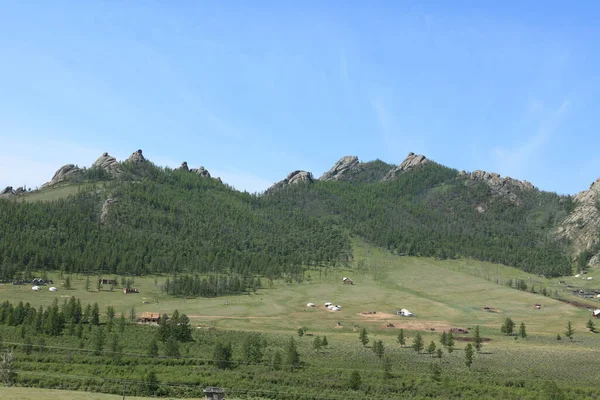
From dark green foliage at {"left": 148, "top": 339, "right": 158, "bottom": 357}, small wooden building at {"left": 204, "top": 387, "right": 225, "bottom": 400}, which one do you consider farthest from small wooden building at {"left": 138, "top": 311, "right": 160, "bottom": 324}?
small wooden building at {"left": 204, "top": 387, "right": 225, "bottom": 400}

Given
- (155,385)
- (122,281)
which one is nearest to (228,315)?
(122,281)

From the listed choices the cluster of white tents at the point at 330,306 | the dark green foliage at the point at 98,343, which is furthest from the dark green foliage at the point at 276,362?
the cluster of white tents at the point at 330,306

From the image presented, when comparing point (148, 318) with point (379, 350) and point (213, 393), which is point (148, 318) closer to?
point (379, 350)

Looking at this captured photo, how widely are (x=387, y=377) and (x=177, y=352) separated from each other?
126ft

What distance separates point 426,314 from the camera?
163m

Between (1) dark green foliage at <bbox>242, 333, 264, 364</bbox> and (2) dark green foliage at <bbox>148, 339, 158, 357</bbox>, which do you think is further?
(2) dark green foliage at <bbox>148, 339, 158, 357</bbox>

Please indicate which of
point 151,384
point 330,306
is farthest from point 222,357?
point 330,306

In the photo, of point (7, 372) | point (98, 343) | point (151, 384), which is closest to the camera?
point (151, 384)

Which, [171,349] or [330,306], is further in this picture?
[330,306]

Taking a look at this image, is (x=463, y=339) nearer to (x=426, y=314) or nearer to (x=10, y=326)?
(x=426, y=314)

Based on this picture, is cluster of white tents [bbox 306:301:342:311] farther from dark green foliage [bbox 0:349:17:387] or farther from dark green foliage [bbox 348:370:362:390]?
dark green foliage [bbox 0:349:17:387]

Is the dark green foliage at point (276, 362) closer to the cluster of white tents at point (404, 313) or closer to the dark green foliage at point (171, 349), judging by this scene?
the dark green foliage at point (171, 349)

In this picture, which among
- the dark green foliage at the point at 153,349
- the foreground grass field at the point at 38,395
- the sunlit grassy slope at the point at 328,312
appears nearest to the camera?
the foreground grass field at the point at 38,395

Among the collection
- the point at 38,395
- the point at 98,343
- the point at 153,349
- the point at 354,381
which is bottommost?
the point at 354,381
